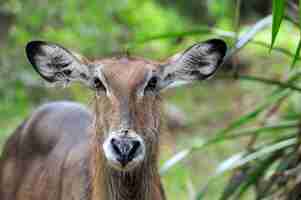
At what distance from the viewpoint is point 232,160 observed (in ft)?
20.7

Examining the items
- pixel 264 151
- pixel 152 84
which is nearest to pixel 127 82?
pixel 152 84

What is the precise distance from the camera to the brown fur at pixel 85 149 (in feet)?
16.2

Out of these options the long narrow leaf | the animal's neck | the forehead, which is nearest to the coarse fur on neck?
the animal's neck

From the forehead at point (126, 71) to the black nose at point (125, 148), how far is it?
0.45m

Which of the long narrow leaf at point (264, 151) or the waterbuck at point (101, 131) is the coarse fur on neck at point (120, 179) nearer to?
the waterbuck at point (101, 131)

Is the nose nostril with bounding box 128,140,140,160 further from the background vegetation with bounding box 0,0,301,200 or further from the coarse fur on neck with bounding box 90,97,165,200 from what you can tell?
the background vegetation with bounding box 0,0,301,200

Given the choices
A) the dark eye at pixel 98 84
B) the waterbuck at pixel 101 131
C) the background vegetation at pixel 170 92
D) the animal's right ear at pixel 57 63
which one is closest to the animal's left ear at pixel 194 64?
the waterbuck at pixel 101 131

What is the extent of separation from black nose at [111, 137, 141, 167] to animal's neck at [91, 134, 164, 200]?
55cm

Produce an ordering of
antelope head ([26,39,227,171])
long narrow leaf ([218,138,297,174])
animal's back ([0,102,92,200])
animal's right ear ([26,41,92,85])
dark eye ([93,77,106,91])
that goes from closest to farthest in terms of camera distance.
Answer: antelope head ([26,39,227,171]) < dark eye ([93,77,106,91]) < animal's right ear ([26,41,92,85]) < animal's back ([0,102,92,200]) < long narrow leaf ([218,138,297,174])

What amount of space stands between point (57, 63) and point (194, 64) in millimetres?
913

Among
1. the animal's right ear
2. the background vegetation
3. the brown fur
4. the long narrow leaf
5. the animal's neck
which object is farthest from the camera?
A: the background vegetation

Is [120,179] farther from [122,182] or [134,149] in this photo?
[134,149]

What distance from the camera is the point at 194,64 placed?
5457 millimetres

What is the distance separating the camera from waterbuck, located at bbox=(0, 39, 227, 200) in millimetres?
4828
